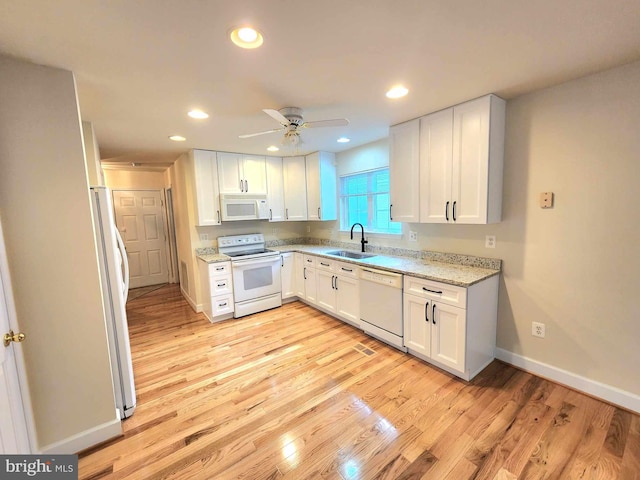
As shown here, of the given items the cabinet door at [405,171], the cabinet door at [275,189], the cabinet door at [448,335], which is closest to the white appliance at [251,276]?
the cabinet door at [275,189]

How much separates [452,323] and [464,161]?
1401 millimetres

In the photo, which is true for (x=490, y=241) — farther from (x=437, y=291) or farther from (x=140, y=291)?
(x=140, y=291)

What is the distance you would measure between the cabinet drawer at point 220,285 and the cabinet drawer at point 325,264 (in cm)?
123

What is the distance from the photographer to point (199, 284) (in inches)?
160

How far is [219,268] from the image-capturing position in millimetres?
3645

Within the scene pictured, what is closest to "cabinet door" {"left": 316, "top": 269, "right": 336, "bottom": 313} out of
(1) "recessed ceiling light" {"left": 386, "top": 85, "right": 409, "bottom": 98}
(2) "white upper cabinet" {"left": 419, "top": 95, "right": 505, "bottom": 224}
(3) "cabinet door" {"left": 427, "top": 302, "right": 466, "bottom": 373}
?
(3) "cabinet door" {"left": 427, "top": 302, "right": 466, "bottom": 373}

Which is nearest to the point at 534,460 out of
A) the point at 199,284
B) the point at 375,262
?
the point at 375,262

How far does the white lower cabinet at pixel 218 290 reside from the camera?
11.8 feet

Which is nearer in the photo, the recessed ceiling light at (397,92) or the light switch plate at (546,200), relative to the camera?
the recessed ceiling light at (397,92)

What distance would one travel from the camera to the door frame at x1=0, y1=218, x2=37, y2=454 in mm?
1396

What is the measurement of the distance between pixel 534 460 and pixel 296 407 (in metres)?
1.51

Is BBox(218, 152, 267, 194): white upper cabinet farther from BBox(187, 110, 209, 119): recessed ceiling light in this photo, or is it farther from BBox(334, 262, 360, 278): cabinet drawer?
BBox(334, 262, 360, 278): cabinet drawer

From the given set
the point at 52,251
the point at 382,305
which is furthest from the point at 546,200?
the point at 52,251

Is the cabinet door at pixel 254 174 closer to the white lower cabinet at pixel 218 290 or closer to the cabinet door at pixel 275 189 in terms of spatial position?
the cabinet door at pixel 275 189
